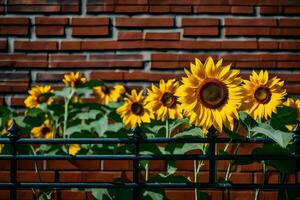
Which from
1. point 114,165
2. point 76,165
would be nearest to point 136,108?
point 114,165

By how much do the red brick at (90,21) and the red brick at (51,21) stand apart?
0.18 ft

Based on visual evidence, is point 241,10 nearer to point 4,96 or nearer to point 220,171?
point 220,171

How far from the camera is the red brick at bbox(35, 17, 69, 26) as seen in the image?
10.5 ft

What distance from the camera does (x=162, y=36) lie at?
318 centimetres

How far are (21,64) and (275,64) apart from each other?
1676 millimetres

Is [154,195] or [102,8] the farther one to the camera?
[102,8]

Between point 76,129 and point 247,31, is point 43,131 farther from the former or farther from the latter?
point 247,31

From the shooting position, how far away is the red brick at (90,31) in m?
3.18

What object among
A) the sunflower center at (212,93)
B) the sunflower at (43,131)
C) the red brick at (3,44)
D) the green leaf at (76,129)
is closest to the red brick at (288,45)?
the green leaf at (76,129)

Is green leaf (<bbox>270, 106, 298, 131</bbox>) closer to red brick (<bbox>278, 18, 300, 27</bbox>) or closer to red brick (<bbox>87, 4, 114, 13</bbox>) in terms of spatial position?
red brick (<bbox>278, 18, 300, 27</bbox>)

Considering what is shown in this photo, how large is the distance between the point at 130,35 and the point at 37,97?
2.37ft

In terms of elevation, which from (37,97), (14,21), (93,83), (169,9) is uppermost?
(169,9)

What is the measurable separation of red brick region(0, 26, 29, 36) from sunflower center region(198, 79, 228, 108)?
1.78m

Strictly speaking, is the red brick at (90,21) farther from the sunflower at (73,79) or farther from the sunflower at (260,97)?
the sunflower at (260,97)
